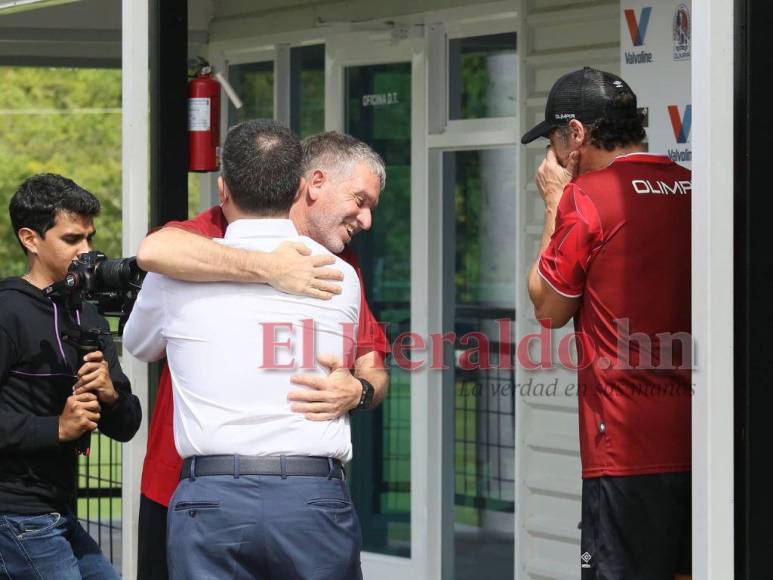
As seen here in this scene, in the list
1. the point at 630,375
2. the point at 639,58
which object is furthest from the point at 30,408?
the point at 639,58

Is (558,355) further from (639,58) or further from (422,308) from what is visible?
(639,58)

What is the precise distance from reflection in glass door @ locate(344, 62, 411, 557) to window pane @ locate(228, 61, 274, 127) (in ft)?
2.15

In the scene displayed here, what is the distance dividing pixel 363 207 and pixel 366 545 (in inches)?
138

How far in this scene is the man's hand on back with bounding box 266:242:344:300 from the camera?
3.32 meters

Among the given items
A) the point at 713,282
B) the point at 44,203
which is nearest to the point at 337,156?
the point at 44,203

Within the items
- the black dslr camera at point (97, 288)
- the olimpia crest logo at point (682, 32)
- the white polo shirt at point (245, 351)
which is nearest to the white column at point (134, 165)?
the black dslr camera at point (97, 288)

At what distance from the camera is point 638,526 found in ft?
12.1

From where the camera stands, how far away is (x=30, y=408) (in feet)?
13.5

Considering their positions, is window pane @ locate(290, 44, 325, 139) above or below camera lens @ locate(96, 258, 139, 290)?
above

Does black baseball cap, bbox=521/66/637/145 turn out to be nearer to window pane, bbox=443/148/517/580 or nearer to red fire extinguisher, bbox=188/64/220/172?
red fire extinguisher, bbox=188/64/220/172

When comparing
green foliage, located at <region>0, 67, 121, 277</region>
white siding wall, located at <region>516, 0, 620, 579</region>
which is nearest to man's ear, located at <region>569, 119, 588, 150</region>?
white siding wall, located at <region>516, 0, 620, 579</region>

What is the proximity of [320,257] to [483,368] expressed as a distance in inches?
145

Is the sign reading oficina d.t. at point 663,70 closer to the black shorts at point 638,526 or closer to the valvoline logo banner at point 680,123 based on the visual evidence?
the valvoline logo banner at point 680,123

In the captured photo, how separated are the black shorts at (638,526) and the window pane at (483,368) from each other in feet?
10.1
